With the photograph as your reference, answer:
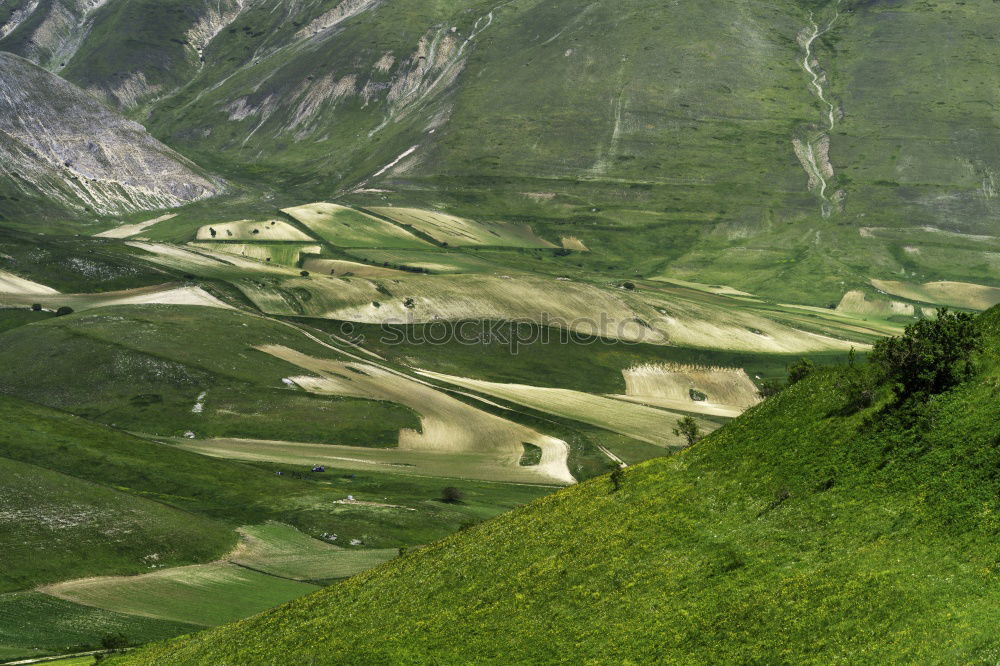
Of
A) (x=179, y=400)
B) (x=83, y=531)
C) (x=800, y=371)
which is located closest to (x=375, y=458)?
(x=179, y=400)

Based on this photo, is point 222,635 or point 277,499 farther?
point 277,499

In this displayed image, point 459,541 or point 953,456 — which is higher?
point 953,456

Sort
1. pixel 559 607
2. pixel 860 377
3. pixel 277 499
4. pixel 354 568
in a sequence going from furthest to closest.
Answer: pixel 277 499 < pixel 354 568 < pixel 860 377 < pixel 559 607

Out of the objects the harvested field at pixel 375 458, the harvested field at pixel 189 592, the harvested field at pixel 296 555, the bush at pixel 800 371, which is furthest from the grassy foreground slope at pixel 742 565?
the harvested field at pixel 375 458

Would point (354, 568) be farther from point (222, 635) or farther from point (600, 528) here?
point (600, 528)

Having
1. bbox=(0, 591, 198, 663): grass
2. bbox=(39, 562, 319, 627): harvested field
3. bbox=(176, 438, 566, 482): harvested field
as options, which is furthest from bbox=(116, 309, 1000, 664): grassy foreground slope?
bbox=(176, 438, 566, 482): harvested field

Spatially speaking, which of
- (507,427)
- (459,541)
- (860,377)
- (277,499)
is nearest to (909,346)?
(860,377)

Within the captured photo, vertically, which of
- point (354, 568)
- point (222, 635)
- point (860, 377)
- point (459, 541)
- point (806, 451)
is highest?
point (860, 377)

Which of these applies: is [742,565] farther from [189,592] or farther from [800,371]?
[189,592]
